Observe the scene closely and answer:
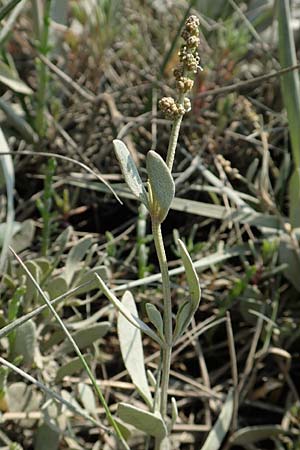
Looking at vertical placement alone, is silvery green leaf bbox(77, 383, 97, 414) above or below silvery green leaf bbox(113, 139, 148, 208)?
below

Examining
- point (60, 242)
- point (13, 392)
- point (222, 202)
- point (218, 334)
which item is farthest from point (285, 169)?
point (13, 392)

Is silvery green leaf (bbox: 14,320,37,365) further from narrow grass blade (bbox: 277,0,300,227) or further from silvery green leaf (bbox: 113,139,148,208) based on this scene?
narrow grass blade (bbox: 277,0,300,227)

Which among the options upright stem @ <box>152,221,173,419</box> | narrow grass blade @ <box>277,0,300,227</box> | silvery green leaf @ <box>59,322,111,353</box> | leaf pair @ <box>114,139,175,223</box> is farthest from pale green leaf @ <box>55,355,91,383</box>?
narrow grass blade @ <box>277,0,300,227</box>

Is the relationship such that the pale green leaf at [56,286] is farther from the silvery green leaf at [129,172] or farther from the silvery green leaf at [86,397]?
the silvery green leaf at [129,172]

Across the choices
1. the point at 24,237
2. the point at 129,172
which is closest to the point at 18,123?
the point at 24,237

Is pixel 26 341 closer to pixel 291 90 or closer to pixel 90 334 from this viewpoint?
pixel 90 334
